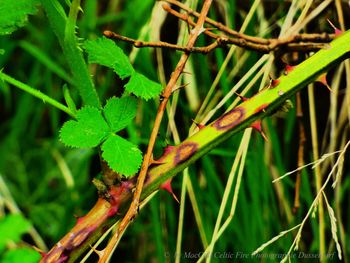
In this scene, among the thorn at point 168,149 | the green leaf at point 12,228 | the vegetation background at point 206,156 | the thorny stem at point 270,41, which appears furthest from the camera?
the vegetation background at point 206,156

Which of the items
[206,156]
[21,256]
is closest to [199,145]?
[21,256]

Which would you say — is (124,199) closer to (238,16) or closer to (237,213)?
(237,213)

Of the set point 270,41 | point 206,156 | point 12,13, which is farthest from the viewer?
point 206,156

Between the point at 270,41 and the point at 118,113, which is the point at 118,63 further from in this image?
the point at 270,41

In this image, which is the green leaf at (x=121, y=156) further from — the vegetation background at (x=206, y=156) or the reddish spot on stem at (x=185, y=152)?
the vegetation background at (x=206, y=156)

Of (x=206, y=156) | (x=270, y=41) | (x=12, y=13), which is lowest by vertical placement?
(x=206, y=156)

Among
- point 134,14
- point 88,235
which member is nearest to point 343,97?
point 134,14

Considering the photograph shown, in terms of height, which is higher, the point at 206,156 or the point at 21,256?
the point at 21,256

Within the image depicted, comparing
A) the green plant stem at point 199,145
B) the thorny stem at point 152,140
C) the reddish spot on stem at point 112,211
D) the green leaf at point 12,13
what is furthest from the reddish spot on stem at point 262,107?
the green leaf at point 12,13
